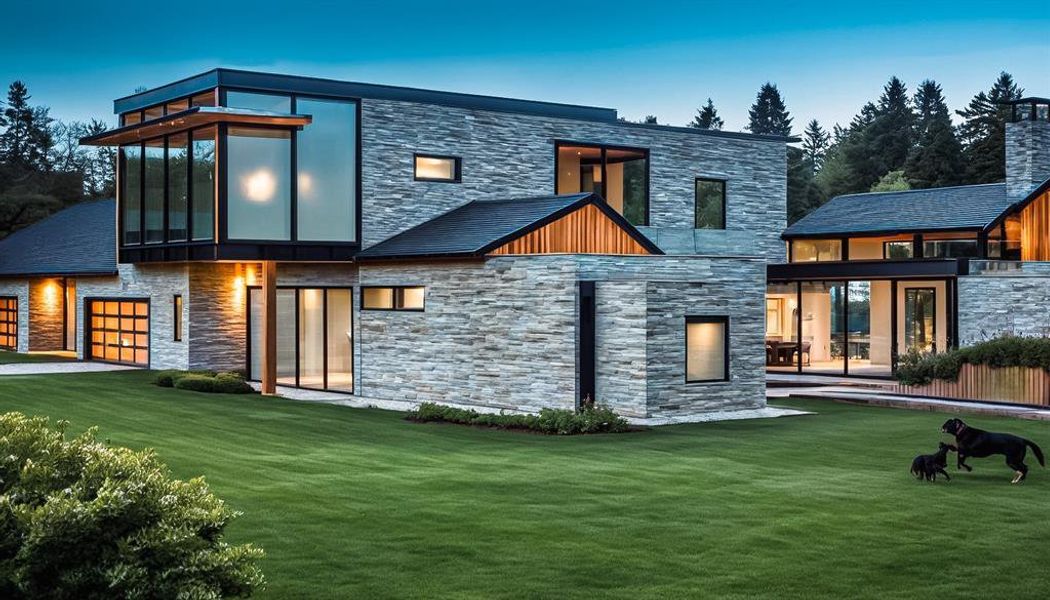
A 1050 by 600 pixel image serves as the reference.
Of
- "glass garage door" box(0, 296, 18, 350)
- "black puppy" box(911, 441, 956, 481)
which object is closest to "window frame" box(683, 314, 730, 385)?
"black puppy" box(911, 441, 956, 481)

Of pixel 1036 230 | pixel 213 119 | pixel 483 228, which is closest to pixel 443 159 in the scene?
pixel 483 228

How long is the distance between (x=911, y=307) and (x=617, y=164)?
907cm

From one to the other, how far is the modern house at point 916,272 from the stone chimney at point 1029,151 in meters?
0.03

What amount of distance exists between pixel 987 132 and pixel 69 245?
2115 inches

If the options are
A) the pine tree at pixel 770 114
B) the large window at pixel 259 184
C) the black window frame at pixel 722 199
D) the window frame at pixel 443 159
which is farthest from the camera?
the pine tree at pixel 770 114

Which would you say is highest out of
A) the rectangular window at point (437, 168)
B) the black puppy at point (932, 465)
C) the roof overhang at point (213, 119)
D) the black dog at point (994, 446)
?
the roof overhang at point (213, 119)

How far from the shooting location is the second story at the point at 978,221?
104 feet

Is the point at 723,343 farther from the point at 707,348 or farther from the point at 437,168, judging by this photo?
the point at 437,168

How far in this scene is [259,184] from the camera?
2656 centimetres

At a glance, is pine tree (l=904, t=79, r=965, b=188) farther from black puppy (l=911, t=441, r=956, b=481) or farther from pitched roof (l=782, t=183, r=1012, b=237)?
black puppy (l=911, t=441, r=956, b=481)

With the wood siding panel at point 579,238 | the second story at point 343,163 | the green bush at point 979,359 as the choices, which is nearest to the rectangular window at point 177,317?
the second story at point 343,163

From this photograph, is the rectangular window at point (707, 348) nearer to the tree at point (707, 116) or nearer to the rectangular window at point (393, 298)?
the rectangular window at point (393, 298)

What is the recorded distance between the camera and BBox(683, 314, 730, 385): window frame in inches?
864

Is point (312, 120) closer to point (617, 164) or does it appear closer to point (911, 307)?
point (617, 164)
